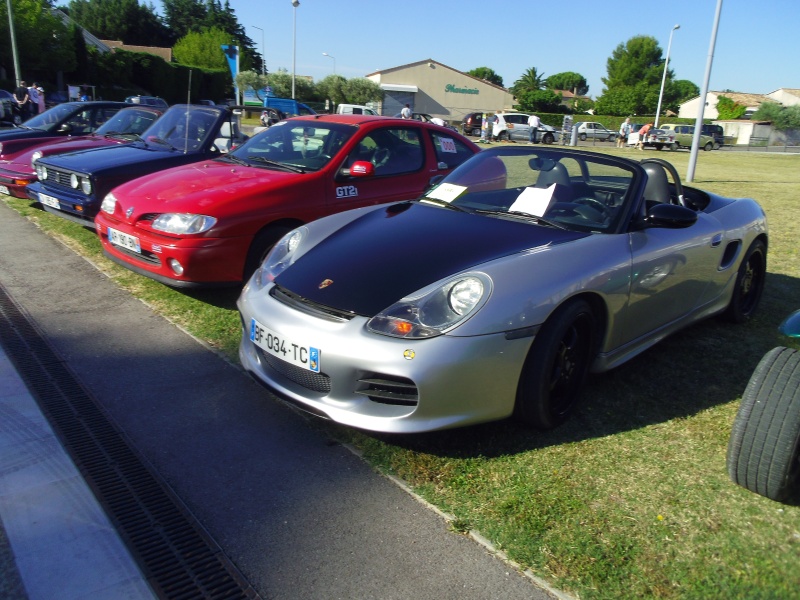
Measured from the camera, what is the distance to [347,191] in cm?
530

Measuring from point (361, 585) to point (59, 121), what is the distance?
9.33 m

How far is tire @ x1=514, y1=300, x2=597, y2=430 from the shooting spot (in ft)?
9.30

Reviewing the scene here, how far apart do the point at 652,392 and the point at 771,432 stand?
113 cm

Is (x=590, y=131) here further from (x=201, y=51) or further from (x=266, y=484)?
(x=201, y=51)

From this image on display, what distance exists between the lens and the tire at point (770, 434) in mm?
2457

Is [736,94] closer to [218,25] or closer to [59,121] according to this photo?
[218,25]

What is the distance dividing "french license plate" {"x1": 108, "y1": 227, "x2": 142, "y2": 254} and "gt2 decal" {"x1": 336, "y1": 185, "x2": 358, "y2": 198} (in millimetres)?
1604

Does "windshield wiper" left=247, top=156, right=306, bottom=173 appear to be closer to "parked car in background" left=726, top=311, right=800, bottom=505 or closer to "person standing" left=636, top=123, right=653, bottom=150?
"parked car in background" left=726, top=311, right=800, bottom=505

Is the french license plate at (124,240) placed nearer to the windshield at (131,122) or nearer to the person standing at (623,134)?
the windshield at (131,122)

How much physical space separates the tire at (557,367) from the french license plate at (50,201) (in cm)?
545

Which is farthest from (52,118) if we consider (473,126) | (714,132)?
(714,132)

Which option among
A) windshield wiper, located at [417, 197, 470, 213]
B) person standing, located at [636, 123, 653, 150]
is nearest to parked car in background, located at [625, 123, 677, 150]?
person standing, located at [636, 123, 653, 150]

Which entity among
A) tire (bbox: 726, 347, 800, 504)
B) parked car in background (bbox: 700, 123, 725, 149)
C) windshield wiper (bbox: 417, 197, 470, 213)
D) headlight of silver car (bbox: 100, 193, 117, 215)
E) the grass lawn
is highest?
parked car in background (bbox: 700, 123, 725, 149)

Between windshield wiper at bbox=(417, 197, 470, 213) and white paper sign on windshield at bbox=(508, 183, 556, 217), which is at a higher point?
white paper sign on windshield at bbox=(508, 183, 556, 217)
